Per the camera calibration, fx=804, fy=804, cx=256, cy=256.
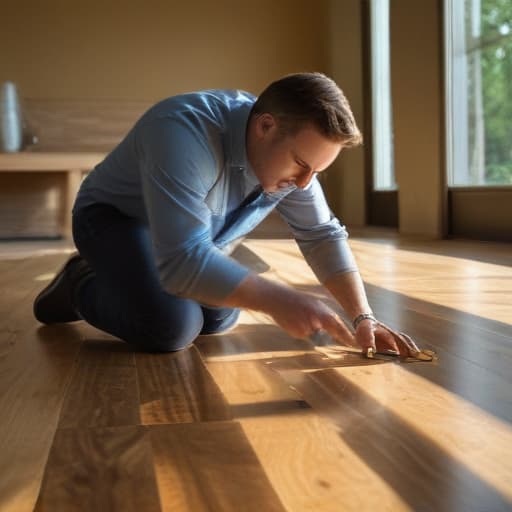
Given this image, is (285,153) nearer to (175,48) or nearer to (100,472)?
(100,472)

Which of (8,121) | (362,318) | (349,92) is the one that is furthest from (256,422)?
(349,92)

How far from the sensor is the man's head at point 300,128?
124 cm

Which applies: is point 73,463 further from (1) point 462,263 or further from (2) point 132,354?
(1) point 462,263

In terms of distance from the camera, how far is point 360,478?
2.84 feet

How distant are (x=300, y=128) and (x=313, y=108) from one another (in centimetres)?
4

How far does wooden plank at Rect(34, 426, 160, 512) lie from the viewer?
81cm

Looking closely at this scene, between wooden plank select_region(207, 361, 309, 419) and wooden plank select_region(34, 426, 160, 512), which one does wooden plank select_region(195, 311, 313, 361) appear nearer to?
wooden plank select_region(207, 361, 309, 419)

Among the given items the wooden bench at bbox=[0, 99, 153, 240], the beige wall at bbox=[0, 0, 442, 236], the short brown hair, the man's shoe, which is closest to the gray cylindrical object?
the wooden bench at bbox=[0, 99, 153, 240]

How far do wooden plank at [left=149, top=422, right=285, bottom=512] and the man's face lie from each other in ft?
1.43

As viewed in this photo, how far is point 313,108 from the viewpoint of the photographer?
124 centimetres


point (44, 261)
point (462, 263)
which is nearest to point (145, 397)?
point (462, 263)

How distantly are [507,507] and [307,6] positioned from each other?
6467 millimetres

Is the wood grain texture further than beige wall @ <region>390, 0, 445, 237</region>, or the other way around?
beige wall @ <region>390, 0, 445, 237</region>

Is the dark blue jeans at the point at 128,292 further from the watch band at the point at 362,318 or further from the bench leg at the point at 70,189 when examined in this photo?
the bench leg at the point at 70,189
